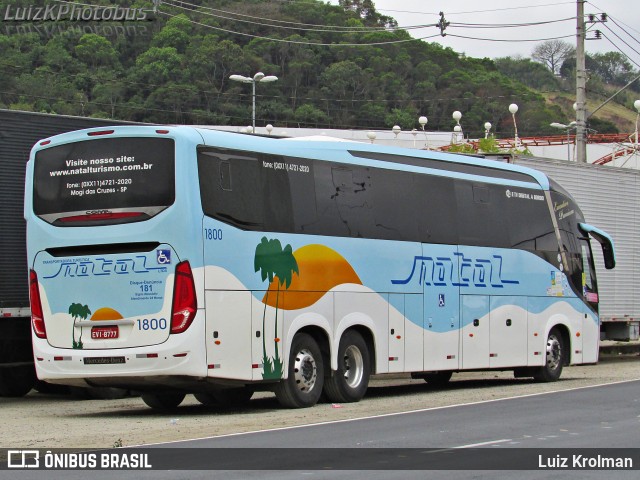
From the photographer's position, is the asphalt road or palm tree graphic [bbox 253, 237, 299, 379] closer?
the asphalt road

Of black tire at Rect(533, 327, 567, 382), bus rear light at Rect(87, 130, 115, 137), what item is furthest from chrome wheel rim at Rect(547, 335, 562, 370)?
bus rear light at Rect(87, 130, 115, 137)

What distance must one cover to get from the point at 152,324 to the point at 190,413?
2.36 metres

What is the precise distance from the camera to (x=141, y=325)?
15539 mm

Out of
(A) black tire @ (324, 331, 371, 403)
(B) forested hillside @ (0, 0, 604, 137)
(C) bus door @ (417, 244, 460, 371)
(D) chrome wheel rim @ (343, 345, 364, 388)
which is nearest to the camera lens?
(A) black tire @ (324, 331, 371, 403)

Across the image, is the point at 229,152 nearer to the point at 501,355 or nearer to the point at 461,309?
the point at 461,309

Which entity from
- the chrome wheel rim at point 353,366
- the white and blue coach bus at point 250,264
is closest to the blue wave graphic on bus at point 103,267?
the white and blue coach bus at point 250,264

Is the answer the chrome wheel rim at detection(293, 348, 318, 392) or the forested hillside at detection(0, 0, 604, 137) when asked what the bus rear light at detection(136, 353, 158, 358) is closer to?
the chrome wheel rim at detection(293, 348, 318, 392)

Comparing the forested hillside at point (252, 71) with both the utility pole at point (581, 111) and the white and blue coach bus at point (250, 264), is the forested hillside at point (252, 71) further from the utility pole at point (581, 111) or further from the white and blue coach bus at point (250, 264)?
the white and blue coach bus at point (250, 264)

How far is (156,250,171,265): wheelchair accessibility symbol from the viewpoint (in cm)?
1546

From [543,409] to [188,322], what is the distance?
5.19 m

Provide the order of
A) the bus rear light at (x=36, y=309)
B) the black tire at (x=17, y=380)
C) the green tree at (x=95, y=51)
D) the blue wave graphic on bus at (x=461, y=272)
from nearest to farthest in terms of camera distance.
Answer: the bus rear light at (x=36, y=309)
the blue wave graphic on bus at (x=461, y=272)
the black tire at (x=17, y=380)
the green tree at (x=95, y=51)

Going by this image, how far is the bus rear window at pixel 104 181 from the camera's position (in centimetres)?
1565

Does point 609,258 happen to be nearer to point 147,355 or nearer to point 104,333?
point 147,355

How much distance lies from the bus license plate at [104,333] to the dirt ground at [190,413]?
1.13 metres
